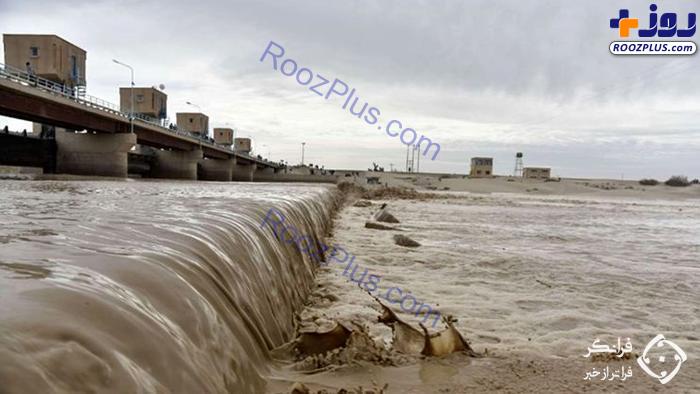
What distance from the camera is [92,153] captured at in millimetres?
28906

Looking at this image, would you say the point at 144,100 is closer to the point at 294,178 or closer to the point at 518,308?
the point at 294,178

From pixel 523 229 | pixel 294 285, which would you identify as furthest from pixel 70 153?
pixel 294 285

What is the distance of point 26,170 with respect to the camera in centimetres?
3325

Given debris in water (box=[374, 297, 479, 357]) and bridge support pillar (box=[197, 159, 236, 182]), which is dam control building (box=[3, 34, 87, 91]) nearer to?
bridge support pillar (box=[197, 159, 236, 182])

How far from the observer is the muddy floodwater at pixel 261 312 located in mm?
1363

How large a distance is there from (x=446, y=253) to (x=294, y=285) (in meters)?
3.87

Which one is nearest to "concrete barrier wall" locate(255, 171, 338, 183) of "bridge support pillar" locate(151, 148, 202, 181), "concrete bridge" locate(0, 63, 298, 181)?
"concrete bridge" locate(0, 63, 298, 181)

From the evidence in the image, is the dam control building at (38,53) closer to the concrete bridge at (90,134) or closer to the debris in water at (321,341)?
the concrete bridge at (90,134)

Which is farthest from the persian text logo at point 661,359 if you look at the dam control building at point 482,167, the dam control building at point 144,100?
the dam control building at point 482,167

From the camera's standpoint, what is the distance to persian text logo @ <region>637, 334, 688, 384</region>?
→ 290 centimetres

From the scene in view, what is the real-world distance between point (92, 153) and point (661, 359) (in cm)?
3189

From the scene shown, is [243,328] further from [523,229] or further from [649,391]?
[523,229]

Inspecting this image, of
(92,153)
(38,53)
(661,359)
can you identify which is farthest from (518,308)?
(38,53)

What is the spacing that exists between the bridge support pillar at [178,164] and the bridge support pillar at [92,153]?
1292cm
